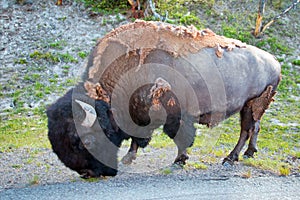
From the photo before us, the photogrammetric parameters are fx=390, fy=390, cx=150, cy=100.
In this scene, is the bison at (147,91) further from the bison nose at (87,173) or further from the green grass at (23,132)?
the green grass at (23,132)

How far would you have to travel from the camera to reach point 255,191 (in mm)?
4754

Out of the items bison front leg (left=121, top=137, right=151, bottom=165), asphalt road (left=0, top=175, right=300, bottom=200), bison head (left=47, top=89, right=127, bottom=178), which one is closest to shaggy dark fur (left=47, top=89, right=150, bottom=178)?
bison head (left=47, top=89, right=127, bottom=178)

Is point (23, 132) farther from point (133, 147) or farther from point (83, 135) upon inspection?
point (83, 135)

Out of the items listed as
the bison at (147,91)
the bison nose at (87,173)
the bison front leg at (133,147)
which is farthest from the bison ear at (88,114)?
the bison front leg at (133,147)

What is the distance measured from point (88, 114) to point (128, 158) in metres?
1.71

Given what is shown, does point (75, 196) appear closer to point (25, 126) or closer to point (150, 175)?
point (150, 175)

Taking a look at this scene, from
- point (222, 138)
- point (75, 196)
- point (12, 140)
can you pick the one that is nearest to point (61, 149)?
point (75, 196)

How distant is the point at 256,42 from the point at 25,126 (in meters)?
9.10

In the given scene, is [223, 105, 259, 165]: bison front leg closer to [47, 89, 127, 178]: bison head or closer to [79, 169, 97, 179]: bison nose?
[47, 89, 127, 178]: bison head

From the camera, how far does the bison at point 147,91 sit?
4.58m

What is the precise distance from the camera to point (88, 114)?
4.53 m

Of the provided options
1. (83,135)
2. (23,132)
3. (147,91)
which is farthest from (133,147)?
(23,132)

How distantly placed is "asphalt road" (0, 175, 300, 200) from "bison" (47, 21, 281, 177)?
0.26 meters

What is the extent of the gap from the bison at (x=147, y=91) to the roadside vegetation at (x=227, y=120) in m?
0.79
